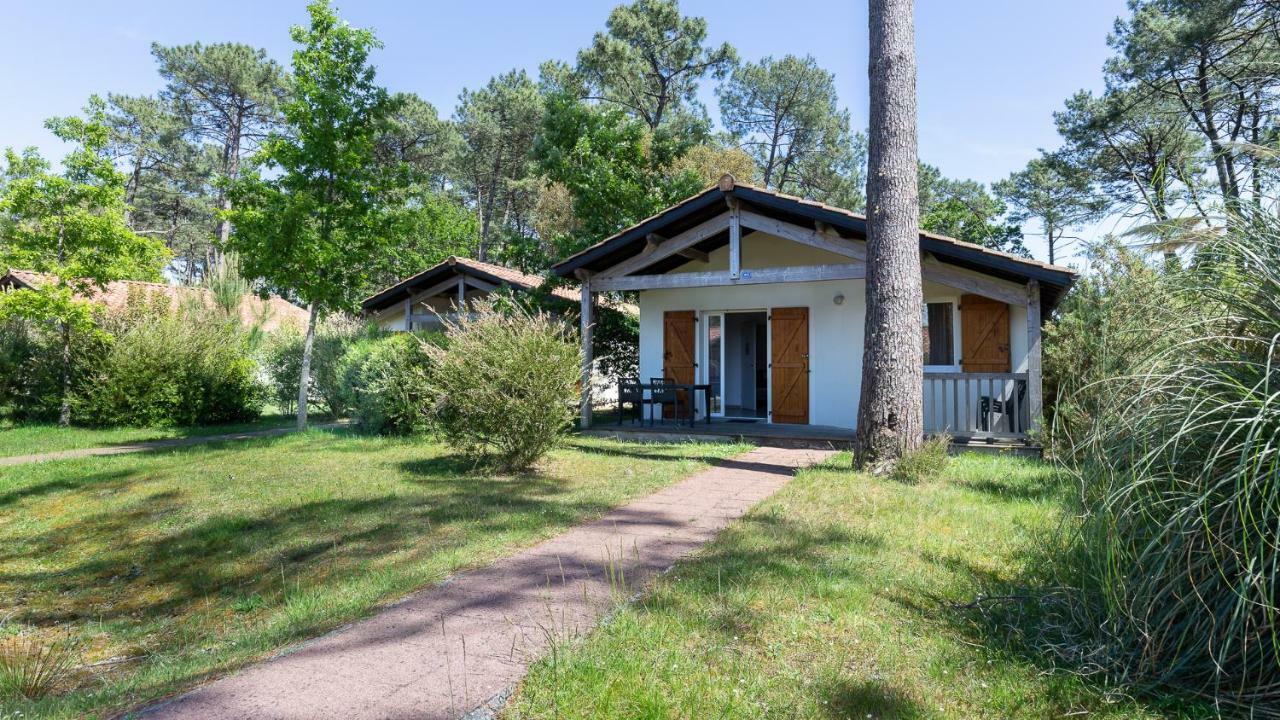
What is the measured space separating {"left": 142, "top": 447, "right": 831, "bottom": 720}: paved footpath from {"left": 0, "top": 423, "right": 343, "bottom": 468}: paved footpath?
9308 mm

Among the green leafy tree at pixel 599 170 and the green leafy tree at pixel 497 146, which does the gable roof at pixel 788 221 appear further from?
the green leafy tree at pixel 497 146

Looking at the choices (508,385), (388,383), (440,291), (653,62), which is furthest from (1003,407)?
(653,62)

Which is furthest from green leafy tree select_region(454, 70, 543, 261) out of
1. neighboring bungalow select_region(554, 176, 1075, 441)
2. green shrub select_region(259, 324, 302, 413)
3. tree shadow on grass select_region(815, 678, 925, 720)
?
tree shadow on grass select_region(815, 678, 925, 720)

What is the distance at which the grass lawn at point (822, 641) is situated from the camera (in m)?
2.54

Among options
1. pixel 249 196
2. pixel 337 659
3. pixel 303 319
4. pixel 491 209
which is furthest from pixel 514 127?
pixel 337 659

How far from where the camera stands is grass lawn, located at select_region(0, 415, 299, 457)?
11.1 metres

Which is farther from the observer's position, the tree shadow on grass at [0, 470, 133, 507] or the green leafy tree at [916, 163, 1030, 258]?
the green leafy tree at [916, 163, 1030, 258]

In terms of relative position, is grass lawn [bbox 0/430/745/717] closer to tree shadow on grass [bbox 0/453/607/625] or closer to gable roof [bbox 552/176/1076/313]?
tree shadow on grass [bbox 0/453/607/625]

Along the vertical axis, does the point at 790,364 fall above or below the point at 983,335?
below

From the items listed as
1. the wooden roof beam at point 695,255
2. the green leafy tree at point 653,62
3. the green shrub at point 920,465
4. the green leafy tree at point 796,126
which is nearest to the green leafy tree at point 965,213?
the green leafy tree at point 796,126

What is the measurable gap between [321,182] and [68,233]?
554 cm

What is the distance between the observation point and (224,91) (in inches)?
1313

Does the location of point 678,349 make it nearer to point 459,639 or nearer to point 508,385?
point 508,385

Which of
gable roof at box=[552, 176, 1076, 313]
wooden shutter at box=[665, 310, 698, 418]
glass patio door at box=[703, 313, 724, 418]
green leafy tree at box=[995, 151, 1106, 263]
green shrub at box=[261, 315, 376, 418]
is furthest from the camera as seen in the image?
green leafy tree at box=[995, 151, 1106, 263]
